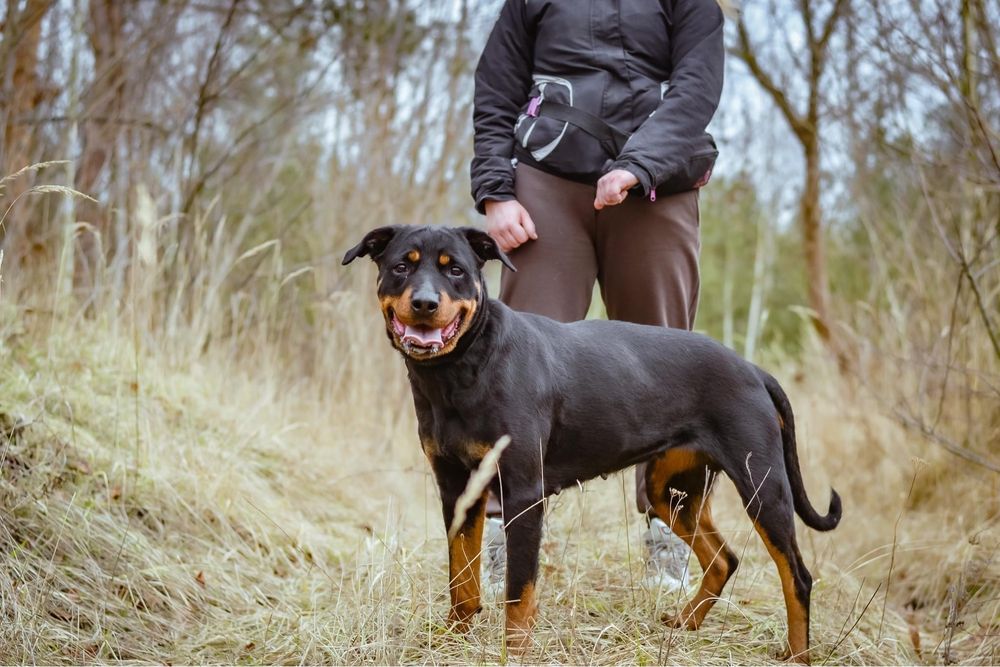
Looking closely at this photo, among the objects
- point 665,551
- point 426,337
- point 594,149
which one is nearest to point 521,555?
point 426,337

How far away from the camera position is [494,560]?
3367mm

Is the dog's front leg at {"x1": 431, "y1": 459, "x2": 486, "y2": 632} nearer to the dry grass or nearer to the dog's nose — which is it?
the dry grass

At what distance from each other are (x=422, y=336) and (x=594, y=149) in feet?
3.58

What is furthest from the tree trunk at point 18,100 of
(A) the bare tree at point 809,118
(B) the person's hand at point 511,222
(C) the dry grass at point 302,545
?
(A) the bare tree at point 809,118

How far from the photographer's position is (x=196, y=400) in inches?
192

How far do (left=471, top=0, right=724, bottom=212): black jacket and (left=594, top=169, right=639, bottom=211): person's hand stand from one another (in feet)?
0.41

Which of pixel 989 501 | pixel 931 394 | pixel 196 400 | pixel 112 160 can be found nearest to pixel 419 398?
pixel 196 400

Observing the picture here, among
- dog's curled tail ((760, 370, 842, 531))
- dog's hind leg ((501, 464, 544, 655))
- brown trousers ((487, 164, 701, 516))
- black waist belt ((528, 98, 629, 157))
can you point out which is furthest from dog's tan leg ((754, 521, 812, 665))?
black waist belt ((528, 98, 629, 157))

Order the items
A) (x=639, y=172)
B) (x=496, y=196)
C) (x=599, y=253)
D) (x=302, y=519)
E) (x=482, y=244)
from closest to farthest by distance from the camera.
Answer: (x=482, y=244) → (x=639, y=172) → (x=496, y=196) → (x=599, y=253) → (x=302, y=519)

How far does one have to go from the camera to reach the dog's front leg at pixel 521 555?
2.65 meters

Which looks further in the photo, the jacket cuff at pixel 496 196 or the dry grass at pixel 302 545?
the jacket cuff at pixel 496 196

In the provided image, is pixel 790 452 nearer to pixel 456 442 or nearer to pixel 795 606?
pixel 795 606

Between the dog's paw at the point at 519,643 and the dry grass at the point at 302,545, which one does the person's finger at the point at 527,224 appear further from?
the dog's paw at the point at 519,643

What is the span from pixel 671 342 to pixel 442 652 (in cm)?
123
